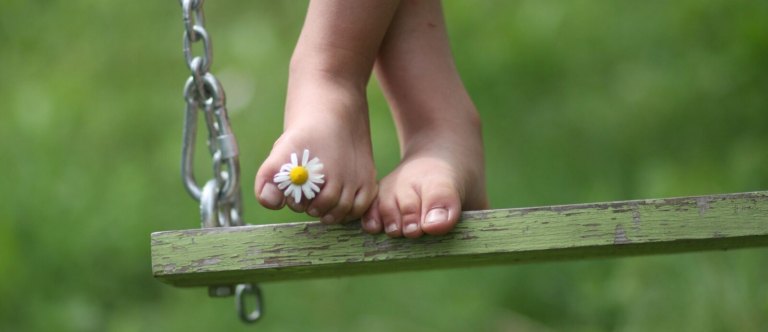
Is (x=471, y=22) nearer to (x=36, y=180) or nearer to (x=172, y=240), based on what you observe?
(x=36, y=180)

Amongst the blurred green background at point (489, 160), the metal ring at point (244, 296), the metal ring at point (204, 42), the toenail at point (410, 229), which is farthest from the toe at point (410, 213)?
the blurred green background at point (489, 160)

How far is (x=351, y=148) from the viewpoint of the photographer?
4.58 ft

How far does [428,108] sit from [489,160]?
1714 mm

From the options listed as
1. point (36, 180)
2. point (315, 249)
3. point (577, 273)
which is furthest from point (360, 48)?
point (36, 180)

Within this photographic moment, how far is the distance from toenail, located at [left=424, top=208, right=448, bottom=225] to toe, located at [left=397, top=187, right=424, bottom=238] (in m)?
0.01

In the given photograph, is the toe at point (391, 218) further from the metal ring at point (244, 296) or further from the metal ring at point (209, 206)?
the metal ring at point (244, 296)

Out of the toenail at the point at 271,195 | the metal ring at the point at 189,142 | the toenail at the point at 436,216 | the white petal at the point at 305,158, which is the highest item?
the metal ring at the point at 189,142

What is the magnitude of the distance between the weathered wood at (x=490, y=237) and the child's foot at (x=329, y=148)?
3 centimetres

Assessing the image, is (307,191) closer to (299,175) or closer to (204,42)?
(299,175)

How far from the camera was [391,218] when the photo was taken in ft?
4.25

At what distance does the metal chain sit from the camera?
1473 mm

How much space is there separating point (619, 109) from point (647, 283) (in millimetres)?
830

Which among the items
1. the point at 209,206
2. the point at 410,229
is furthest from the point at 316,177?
the point at 209,206

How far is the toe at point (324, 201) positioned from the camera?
4.18 ft
